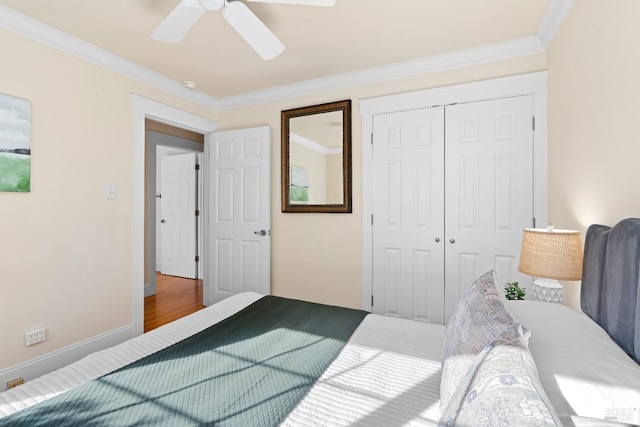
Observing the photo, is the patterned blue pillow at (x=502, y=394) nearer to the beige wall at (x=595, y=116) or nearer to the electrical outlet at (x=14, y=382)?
the beige wall at (x=595, y=116)

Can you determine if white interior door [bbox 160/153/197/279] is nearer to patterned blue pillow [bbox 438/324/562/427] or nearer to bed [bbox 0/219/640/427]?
bed [bbox 0/219/640/427]

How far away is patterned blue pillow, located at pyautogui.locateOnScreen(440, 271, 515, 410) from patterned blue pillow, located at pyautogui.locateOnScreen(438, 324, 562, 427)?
0.05 meters

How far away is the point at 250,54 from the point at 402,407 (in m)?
2.65

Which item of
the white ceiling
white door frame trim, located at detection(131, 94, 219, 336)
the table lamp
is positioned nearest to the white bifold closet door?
the white ceiling

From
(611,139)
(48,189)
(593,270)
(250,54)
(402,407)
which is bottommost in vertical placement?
(402,407)

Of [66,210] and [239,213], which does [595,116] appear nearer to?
[239,213]

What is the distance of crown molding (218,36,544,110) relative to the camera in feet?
8.01

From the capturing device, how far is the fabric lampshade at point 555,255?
1487 mm

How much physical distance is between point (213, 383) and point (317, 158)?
2.44 meters

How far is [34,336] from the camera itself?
2168 millimetres

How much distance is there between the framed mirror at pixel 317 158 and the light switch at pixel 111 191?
1.51 metres

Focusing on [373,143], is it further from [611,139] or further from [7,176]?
[7,176]

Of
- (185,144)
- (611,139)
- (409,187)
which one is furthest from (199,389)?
(185,144)

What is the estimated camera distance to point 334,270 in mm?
3109
